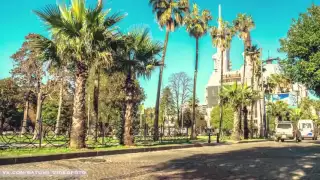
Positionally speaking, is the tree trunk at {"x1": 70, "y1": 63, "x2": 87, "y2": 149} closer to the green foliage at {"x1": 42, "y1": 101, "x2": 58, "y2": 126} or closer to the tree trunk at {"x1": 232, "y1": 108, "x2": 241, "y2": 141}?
the tree trunk at {"x1": 232, "y1": 108, "x2": 241, "y2": 141}

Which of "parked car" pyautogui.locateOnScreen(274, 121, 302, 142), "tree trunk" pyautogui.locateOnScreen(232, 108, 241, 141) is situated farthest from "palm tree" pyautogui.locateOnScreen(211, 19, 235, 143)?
"parked car" pyautogui.locateOnScreen(274, 121, 302, 142)

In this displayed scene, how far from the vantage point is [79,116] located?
14.9 m

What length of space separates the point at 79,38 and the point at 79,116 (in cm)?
365

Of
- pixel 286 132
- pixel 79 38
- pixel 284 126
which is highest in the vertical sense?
pixel 79 38

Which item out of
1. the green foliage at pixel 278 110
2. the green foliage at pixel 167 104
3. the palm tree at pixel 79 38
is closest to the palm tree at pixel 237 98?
the palm tree at pixel 79 38

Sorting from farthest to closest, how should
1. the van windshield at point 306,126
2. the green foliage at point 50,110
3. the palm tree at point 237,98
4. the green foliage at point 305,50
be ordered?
the green foliage at point 50,110, the van windshield at point 306,126, the palm tree at point 237,98, the green foliage at point 305,50

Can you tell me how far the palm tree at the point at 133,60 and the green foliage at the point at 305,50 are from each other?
9.51 m

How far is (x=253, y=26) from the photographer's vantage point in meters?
41.5

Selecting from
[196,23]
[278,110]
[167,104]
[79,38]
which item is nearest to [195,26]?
[196,23]

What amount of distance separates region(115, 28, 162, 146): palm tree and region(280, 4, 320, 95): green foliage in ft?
31.2

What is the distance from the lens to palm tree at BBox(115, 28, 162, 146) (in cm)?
1808

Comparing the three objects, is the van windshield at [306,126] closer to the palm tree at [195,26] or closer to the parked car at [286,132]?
the parked car at [286,132]

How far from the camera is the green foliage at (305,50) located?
2003cm

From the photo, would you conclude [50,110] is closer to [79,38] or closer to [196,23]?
[196,23]
